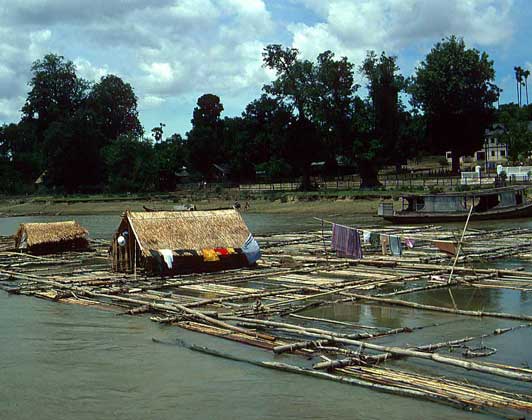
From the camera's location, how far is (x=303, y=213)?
154 feet

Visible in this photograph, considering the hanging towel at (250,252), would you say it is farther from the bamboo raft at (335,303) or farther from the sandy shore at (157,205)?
the sandy shore at (157,205)

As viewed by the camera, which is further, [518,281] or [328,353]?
[518,281]

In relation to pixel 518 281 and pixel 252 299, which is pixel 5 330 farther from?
pixel 518 281

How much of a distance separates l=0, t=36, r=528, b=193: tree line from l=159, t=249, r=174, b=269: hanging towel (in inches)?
1503

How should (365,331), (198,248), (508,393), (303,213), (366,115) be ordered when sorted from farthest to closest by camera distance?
(366,115) → (303,213) → (198,248) → (365,331) → (508,393)

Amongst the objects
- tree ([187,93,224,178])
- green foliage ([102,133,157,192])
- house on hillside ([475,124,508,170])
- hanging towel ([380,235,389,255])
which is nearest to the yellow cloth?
Answer: hanging towel ([380,235,389,255])

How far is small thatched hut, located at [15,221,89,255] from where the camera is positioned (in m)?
23.9

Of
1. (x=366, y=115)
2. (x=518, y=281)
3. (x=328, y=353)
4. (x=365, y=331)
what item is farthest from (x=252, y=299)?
(x=366, y=115)

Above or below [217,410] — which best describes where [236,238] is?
above

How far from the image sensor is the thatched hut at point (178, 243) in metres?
17.6

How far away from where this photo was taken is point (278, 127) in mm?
60938

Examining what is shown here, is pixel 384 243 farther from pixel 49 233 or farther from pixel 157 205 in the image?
pixel 157 205

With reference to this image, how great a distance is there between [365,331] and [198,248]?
7.57 meters

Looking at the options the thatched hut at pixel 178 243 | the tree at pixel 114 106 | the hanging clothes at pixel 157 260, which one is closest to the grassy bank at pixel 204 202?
the tree at pixel 114 106
